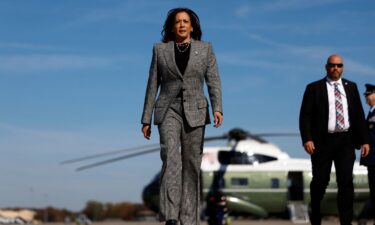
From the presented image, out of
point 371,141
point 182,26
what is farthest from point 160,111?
point 371,141

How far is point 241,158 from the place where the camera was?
26.8 metres

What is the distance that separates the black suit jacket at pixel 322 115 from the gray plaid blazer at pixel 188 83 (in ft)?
6.30

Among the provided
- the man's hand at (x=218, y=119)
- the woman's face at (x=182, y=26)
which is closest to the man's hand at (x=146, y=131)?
the man's hand at (x=218, y=119)

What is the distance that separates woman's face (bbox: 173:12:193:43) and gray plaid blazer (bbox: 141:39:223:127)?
94 millimetres

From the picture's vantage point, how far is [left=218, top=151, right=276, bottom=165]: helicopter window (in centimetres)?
2664

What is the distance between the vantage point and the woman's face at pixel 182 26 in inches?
284

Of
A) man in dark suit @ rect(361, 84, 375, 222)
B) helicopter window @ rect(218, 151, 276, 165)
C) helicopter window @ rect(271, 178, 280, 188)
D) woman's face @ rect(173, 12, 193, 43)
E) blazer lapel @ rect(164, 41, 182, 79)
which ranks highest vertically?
woman's face @ rect(173, 12, 193, 43)

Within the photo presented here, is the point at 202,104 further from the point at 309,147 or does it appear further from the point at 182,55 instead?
the point at 309,147

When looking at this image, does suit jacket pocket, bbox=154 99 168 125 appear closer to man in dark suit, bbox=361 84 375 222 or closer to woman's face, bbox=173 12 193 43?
woman's face, bbox=173 12 193 43

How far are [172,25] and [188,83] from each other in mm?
607

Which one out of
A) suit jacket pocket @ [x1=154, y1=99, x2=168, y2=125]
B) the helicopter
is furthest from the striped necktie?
the helicopter

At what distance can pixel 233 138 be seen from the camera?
2684 centimetres

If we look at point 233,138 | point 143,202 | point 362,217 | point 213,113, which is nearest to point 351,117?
point 213,113

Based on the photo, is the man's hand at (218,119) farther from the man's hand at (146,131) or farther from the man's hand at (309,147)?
the man's hand at (309,147)
